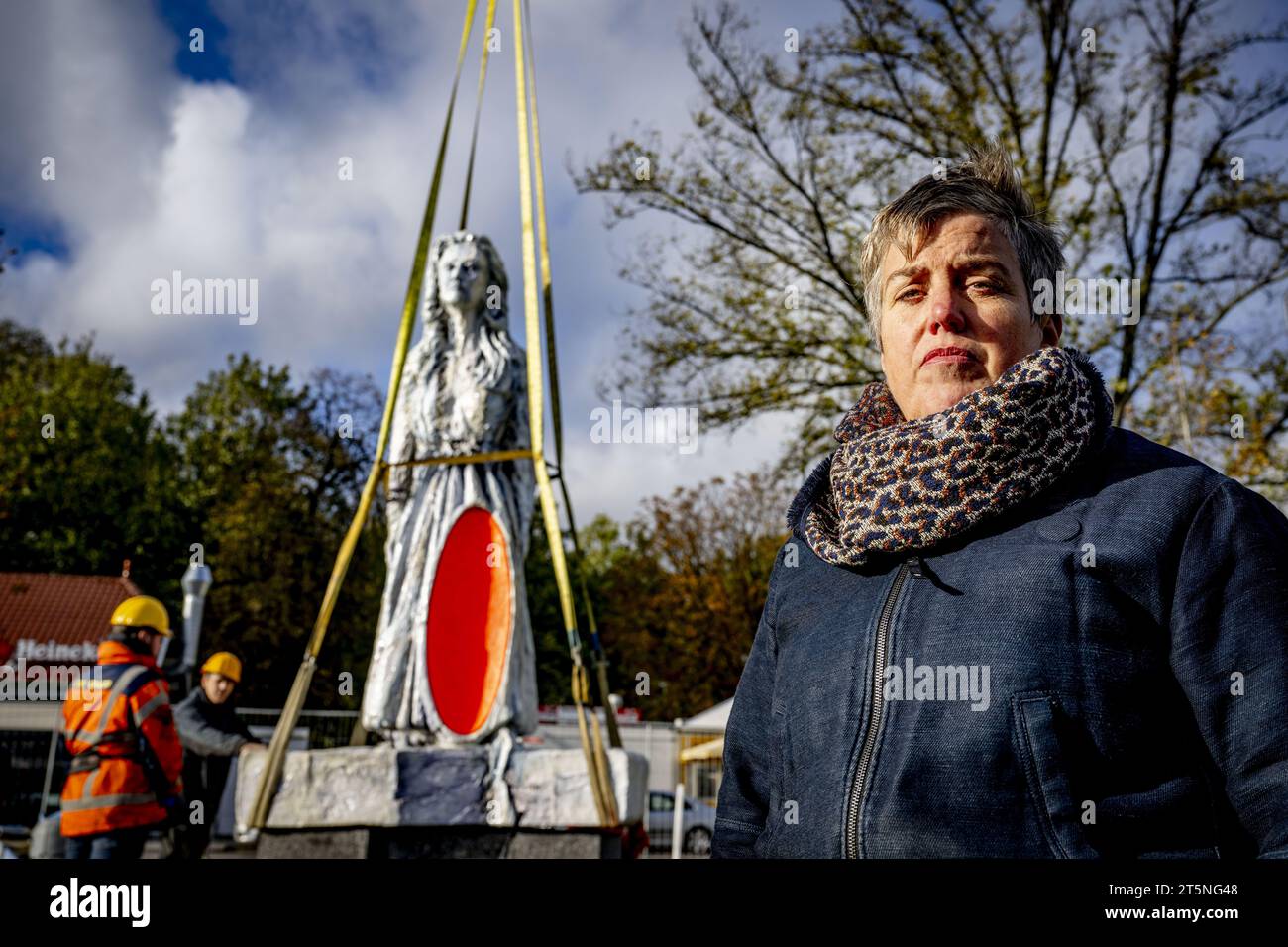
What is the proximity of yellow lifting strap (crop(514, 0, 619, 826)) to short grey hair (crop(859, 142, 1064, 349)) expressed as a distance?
359 cm

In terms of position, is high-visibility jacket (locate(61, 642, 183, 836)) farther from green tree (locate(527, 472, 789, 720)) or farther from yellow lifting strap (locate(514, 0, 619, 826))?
green tree (locate(527, 472, 789, 720))

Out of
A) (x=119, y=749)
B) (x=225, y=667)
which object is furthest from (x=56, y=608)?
(x=119, y=749)

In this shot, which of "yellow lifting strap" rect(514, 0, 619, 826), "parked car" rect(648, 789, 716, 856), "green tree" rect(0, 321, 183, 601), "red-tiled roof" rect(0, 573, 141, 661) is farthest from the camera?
"green tree" rect(0, 321, 183, 601)

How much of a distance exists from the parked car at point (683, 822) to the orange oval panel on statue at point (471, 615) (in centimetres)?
1210

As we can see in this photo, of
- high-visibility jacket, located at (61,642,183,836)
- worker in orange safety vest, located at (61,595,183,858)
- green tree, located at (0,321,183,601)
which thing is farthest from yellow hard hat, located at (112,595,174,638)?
green tree, located at (0,321,183,601)

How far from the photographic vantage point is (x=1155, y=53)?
1023 centimetres

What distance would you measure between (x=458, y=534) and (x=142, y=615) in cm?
175

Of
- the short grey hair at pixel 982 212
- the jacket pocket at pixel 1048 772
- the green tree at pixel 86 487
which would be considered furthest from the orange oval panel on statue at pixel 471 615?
the green tree at pixel 86 487

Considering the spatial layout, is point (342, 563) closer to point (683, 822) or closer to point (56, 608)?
point (683, 822)

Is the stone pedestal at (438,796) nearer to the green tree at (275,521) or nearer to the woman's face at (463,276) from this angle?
the woman's face at (463,276)

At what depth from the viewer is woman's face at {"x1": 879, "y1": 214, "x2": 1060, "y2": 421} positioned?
1847 millimetres

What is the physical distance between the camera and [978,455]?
5.48 ft

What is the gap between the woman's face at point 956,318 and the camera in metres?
1.85
